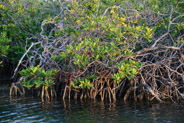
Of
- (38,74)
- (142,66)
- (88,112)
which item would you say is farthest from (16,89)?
(142,66)

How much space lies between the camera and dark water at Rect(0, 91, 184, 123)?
651 centimetres

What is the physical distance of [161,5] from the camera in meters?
10.3

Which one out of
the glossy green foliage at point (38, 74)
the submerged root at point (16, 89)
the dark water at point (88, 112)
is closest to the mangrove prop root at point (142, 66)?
the glossy green foliage at point (38, 74)

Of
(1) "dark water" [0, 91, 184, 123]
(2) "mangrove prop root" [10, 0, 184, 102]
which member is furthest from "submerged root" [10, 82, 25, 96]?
(2) "mangrove prop root" [10, 0, 184, 102]

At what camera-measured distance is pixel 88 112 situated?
730 centimetres

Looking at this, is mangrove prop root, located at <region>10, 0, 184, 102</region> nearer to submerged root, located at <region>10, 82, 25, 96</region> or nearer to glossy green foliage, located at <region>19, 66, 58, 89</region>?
glossy green foliage, located at <region>19, 66, 58, 89</region>

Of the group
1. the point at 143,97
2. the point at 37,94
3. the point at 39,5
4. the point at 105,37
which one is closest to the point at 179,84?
the point at 143,97

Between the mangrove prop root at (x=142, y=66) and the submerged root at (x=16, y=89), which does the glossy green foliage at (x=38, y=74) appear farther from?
the submerged root at (x=16, y=89)

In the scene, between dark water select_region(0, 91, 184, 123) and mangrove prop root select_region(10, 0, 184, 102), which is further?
mangrove prop root select_region(10, 0, 184, 102)

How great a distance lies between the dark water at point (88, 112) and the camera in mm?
6507

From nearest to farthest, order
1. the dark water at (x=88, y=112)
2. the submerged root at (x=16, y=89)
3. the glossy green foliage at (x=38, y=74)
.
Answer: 1. the dark water at (x=88, y=112)
2. the glossy green foliage at (x=38, y=74)
3. the submerged root at (x=16, y=89)

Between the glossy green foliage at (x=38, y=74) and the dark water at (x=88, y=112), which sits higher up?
the glossy green foliage at (x=38, y=74)

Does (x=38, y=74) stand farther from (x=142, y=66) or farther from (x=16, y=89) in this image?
(x=142, y=66)

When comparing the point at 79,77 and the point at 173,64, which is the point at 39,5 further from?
the point at 173,64
